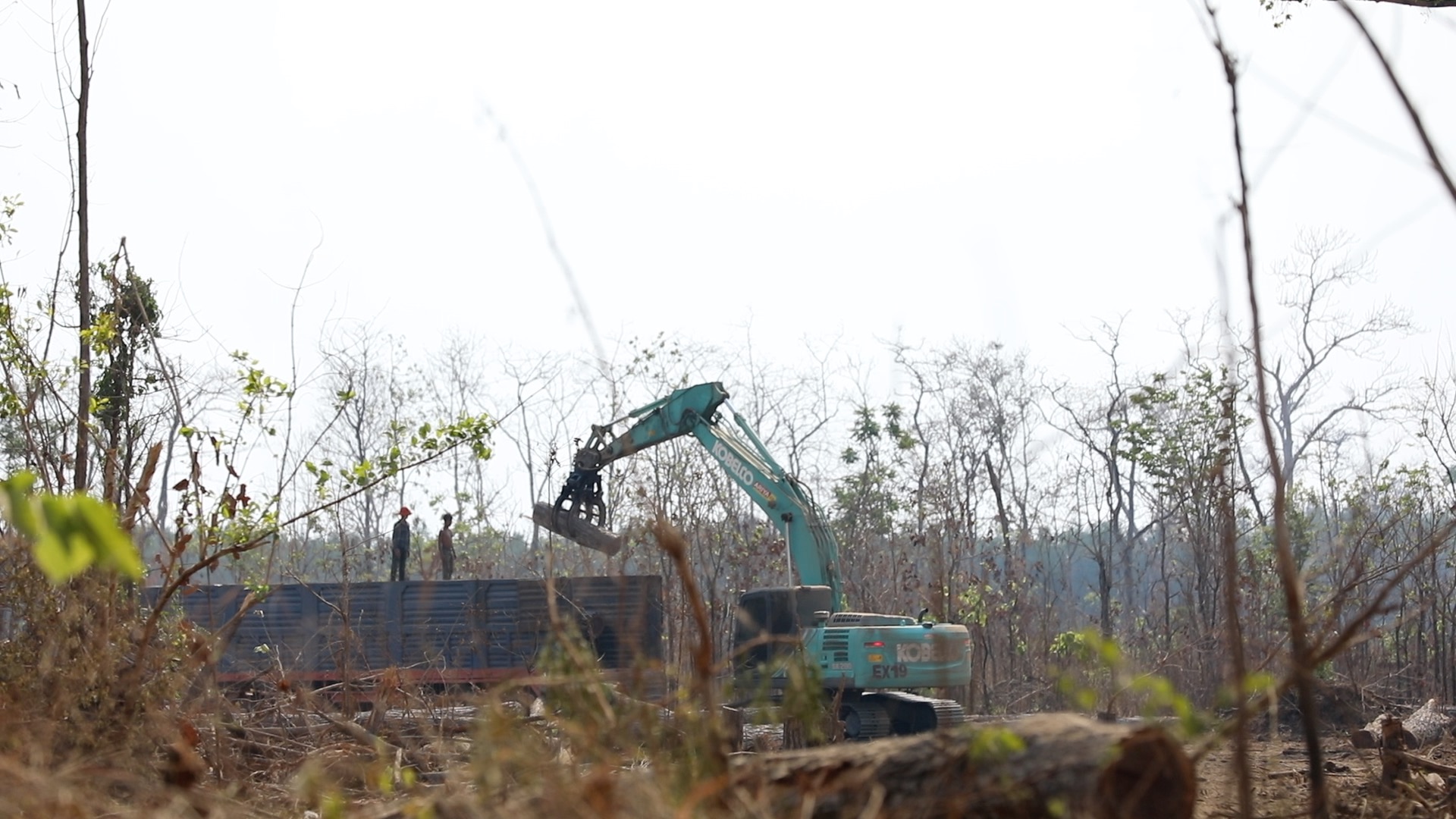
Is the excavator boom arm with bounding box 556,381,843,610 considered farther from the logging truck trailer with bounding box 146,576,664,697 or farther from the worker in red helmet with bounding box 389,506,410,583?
the worker in red helmet with bounding box 389,506,410,583

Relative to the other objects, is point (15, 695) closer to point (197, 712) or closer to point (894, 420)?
point (197, 712)

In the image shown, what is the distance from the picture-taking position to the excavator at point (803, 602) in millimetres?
14984

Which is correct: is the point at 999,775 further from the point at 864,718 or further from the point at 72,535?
the point at 864,718

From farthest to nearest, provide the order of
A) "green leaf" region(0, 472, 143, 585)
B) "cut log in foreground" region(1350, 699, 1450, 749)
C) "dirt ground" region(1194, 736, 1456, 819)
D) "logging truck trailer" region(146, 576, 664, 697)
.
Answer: "logging truck trailer" region(146, 576, 664, 697), "cut log in foreground" region(1350, 699, 1450, 749), "dirt ground" region(1194, 736, 1456, 819), "green leaf" region(0, 472, 143, 585)

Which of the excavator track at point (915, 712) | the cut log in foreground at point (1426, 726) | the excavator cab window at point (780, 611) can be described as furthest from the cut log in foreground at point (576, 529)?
the cut log in foreground at point (1426, 726)

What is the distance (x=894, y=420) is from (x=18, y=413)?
32.7 metres

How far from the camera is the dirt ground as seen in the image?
6957 mm

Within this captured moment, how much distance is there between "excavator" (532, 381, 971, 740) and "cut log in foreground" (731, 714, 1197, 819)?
32.6ft

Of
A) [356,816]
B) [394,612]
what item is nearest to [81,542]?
[356,816]

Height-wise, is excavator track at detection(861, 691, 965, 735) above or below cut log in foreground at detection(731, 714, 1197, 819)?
below

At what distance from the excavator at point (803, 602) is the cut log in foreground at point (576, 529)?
14 mm

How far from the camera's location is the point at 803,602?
15.3m

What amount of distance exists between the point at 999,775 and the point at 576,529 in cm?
1240

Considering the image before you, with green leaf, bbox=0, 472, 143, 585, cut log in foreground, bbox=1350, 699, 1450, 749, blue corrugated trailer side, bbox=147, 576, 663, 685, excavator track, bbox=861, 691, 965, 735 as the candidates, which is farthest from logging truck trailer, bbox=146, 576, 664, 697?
green leaf, bbox=0, 472, 143, 585
